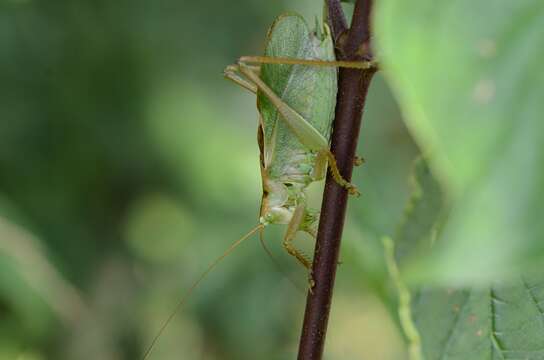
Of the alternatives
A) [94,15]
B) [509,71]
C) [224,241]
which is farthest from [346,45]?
[94,15]

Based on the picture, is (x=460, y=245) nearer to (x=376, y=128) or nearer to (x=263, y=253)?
(x=263, y=253)

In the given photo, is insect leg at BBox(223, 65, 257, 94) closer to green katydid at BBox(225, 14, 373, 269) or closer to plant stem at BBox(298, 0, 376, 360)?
green katydid at BBox(225, 14, 373, 269)

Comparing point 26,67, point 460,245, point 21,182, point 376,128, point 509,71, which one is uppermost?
point 509,71

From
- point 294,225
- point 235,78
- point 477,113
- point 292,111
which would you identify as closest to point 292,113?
point 292,111

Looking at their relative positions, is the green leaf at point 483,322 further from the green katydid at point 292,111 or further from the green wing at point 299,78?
the green wing at point 299,78

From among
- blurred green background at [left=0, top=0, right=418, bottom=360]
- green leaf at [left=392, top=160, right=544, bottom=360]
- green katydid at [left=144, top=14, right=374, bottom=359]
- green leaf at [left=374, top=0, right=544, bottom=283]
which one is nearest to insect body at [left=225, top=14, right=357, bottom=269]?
green katydid at [left=144, top=14, right=374, bottom=359]

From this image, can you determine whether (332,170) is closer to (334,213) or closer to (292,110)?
(334,213)
